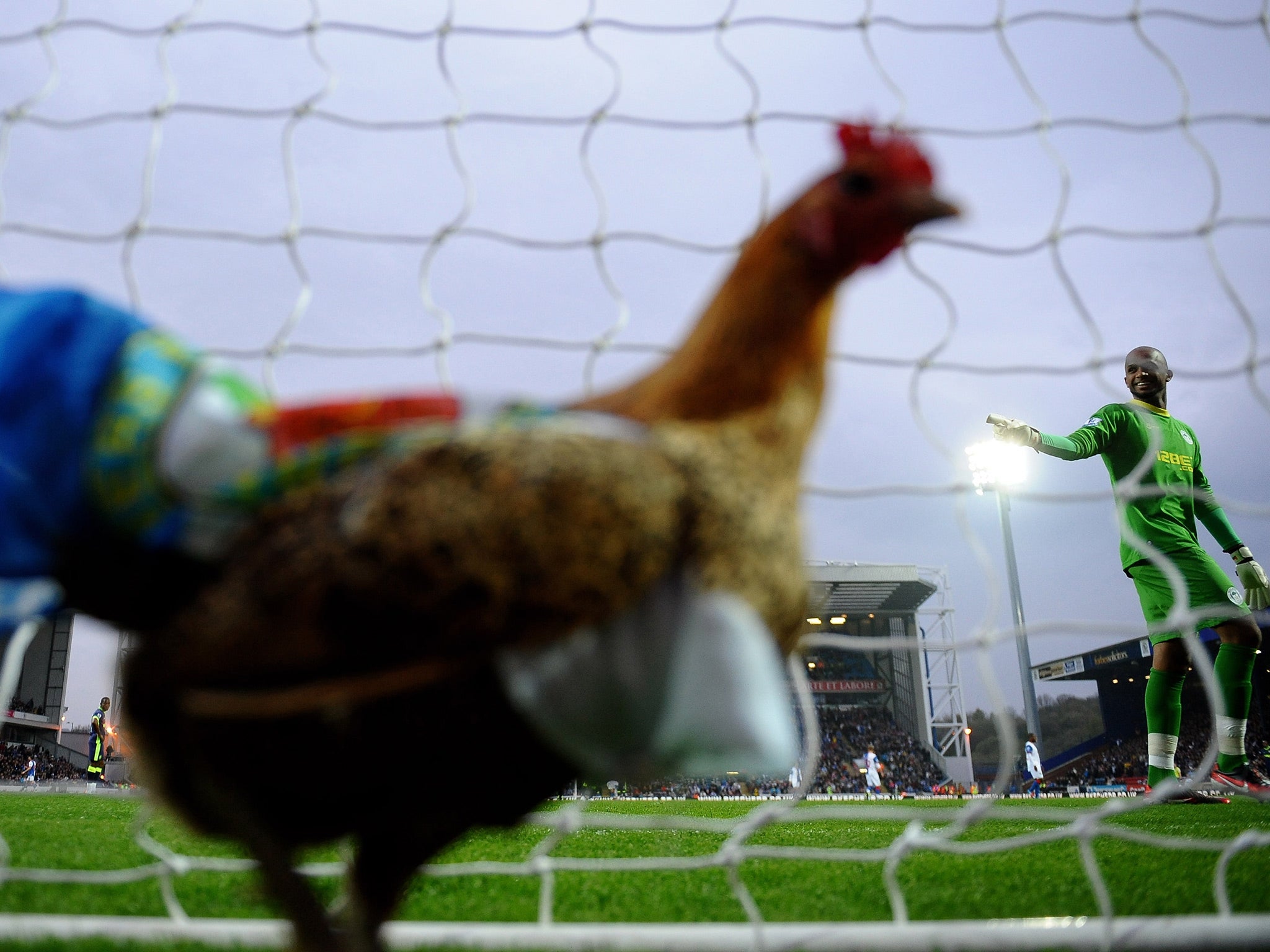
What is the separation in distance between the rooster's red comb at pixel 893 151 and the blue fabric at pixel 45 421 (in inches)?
32.6

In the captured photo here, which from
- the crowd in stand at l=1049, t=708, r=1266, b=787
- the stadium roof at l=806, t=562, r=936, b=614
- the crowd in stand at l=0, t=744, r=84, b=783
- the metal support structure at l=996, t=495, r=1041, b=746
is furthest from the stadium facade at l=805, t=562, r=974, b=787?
the crowd in stand at l=0, t=744, r=84, b=783

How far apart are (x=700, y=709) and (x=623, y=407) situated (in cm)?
31

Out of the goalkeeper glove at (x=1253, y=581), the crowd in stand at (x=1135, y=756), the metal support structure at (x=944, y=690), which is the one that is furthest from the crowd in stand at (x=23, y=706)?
the crowd in stand at (x=1135, y=756)

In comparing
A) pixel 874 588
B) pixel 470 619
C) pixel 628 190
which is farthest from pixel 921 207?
pixel 874 588

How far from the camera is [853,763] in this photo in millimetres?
25391

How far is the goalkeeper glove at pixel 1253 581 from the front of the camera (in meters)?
2.76

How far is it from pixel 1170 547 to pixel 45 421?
329cm

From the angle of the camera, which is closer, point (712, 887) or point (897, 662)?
point (712, 887)

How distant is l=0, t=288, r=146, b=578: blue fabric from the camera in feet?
2.50

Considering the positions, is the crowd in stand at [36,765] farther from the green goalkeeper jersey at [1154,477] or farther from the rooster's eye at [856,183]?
the rooster's eye at [856,183]

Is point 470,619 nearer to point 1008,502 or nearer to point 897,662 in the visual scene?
point 1008,502

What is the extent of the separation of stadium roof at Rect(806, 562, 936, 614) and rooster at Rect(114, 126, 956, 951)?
18745mm

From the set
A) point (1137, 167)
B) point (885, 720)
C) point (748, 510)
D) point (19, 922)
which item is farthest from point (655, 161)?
point (885, 720)

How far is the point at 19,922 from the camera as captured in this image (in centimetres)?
143
